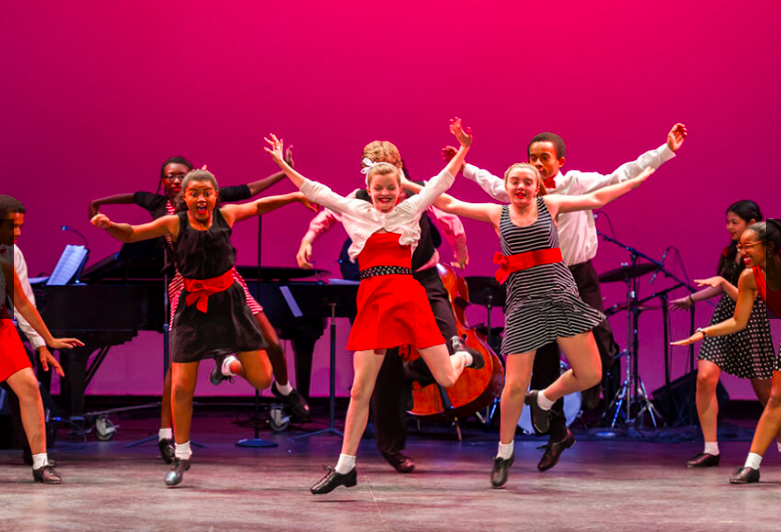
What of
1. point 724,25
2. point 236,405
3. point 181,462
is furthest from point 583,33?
point 181,462

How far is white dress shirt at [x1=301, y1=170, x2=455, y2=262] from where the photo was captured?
4590mm

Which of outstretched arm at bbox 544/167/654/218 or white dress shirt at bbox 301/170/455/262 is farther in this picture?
outstretched arm at bbox 544/167/654/218

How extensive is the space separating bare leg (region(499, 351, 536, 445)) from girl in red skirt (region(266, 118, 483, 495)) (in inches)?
11.3

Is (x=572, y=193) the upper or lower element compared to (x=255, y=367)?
upper

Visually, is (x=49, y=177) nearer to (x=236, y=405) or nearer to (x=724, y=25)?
(x=236, y=405)

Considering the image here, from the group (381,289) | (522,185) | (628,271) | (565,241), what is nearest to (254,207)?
(381,289)

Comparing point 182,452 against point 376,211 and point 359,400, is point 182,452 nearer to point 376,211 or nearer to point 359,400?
point 359,400

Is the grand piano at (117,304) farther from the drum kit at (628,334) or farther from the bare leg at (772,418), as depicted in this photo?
the bare leg at (772,418)

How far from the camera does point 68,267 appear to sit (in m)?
6.58

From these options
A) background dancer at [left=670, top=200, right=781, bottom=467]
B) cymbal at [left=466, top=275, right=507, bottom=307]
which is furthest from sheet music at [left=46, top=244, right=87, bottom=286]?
background dancer at [left=670, top=200, right=781, bottom=467]

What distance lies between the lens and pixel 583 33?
8672mm

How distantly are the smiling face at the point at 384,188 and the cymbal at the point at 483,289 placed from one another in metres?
2.74

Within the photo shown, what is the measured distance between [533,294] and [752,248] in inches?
45.0

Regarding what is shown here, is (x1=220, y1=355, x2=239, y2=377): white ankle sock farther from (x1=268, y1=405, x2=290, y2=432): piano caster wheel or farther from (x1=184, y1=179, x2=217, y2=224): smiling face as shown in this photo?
(x1=268, y1=405, x2=290, y2=432): piano caster wheel
